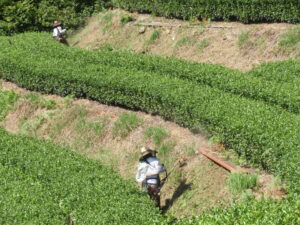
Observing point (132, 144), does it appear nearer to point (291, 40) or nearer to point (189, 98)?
point (189, 98)

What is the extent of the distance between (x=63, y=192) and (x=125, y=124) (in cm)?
410

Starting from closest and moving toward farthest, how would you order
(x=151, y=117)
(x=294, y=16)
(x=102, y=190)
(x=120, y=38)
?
(x=102, y=190)
(x=151, y=117)
(x=294, y=16)
(x=120, y=38)

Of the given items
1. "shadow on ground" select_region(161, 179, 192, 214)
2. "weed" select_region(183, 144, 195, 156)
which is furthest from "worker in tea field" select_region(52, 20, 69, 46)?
"shadow on ground" select_region(161, 179, 192, 214)

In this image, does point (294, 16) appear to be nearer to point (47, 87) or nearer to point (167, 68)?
point (167, 68)

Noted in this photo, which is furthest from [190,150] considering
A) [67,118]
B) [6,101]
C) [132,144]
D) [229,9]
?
[6,101]

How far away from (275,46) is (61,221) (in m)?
9.97

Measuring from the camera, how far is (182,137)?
14852mm

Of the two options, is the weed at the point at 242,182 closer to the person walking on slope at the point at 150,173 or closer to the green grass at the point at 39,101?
the person walking on slope at the point at 150,173

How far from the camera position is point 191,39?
2130 cm

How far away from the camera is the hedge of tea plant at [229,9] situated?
1902cm

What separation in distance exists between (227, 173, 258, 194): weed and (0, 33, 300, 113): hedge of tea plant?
2764mm

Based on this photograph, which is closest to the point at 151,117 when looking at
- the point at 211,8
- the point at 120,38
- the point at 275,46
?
the point at 275,46

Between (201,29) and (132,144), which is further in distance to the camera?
(201,29)

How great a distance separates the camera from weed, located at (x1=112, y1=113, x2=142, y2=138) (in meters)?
16.2
